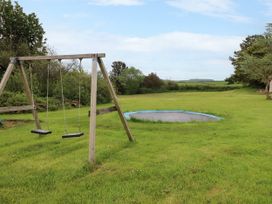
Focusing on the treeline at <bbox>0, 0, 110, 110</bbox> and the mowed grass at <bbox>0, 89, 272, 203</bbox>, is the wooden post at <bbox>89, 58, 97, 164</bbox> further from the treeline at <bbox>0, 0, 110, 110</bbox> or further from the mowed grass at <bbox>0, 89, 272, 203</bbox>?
the treeline at <bbox>0, 0, 110, 110</bbox>

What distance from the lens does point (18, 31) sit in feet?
100

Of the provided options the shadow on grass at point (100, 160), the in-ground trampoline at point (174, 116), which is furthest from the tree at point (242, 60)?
the shadow on grass at point (100, 160)

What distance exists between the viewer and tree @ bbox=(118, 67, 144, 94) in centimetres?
4627

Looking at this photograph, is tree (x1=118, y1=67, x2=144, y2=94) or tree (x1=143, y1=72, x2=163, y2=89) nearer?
tree (x1=118, y1=67, x2=144, y2=94)

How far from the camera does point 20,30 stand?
30500mm

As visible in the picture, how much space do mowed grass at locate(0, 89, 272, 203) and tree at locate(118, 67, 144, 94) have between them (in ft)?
122

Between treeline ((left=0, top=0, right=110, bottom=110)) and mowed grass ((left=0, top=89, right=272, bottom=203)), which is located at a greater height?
treeline ((left=0, top=0, right=110, bottom=110))

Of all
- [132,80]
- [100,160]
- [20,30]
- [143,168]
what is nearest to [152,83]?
[132,80]

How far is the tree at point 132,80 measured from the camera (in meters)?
46.3

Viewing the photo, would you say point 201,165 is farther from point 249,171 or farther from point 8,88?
point 8,88

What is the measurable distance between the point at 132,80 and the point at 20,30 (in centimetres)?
2025

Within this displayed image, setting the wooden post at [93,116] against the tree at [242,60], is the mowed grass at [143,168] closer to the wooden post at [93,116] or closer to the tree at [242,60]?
the wooden post at [93,116]

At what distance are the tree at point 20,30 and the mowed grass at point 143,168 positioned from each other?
71.6 feet

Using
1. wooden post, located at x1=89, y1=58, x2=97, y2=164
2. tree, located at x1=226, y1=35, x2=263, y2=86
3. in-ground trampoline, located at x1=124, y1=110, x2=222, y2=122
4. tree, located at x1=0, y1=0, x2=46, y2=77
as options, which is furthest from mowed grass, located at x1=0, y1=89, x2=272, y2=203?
tree, located at x1=226, y1=35, x2=263, y2=86
